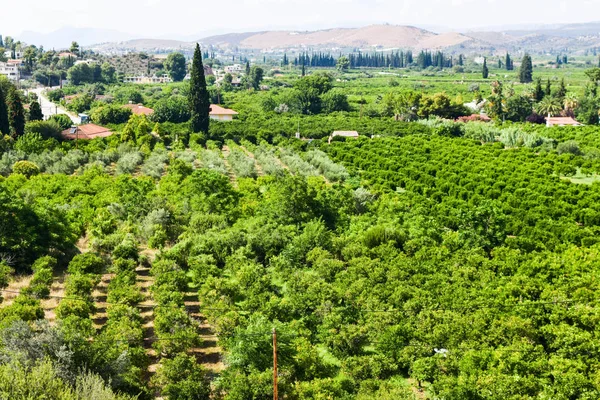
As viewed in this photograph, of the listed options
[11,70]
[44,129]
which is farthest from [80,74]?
[44,129]

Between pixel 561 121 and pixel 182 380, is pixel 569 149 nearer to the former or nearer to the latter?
pixel 561 121

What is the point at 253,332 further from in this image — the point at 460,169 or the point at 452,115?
the point at 452,115

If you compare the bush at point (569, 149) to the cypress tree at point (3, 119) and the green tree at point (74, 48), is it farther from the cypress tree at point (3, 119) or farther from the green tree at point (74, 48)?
the green tree at point (74, 48)

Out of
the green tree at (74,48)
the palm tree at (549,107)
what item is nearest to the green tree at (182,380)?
the palm tree at (549,107)

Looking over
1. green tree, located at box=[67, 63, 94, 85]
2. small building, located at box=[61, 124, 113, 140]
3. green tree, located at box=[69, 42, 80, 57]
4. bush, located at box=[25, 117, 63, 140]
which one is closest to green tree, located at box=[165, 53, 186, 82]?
green tree, located at box=[67, 63, 94, 85]

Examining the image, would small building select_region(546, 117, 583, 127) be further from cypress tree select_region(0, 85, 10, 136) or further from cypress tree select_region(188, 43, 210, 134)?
cypress tree select_region(0, 85, 10, 136)

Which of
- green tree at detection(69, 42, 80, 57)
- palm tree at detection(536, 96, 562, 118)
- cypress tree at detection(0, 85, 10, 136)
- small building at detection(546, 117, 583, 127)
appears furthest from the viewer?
green tree at detection(69, 42, 80, 57)

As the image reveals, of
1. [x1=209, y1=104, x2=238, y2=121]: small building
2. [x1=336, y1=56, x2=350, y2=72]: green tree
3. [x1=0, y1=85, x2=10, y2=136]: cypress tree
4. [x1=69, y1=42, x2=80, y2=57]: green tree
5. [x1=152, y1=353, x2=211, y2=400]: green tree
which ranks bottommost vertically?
[x1=152, y1=353, x2=211, y2=400]: green tree
